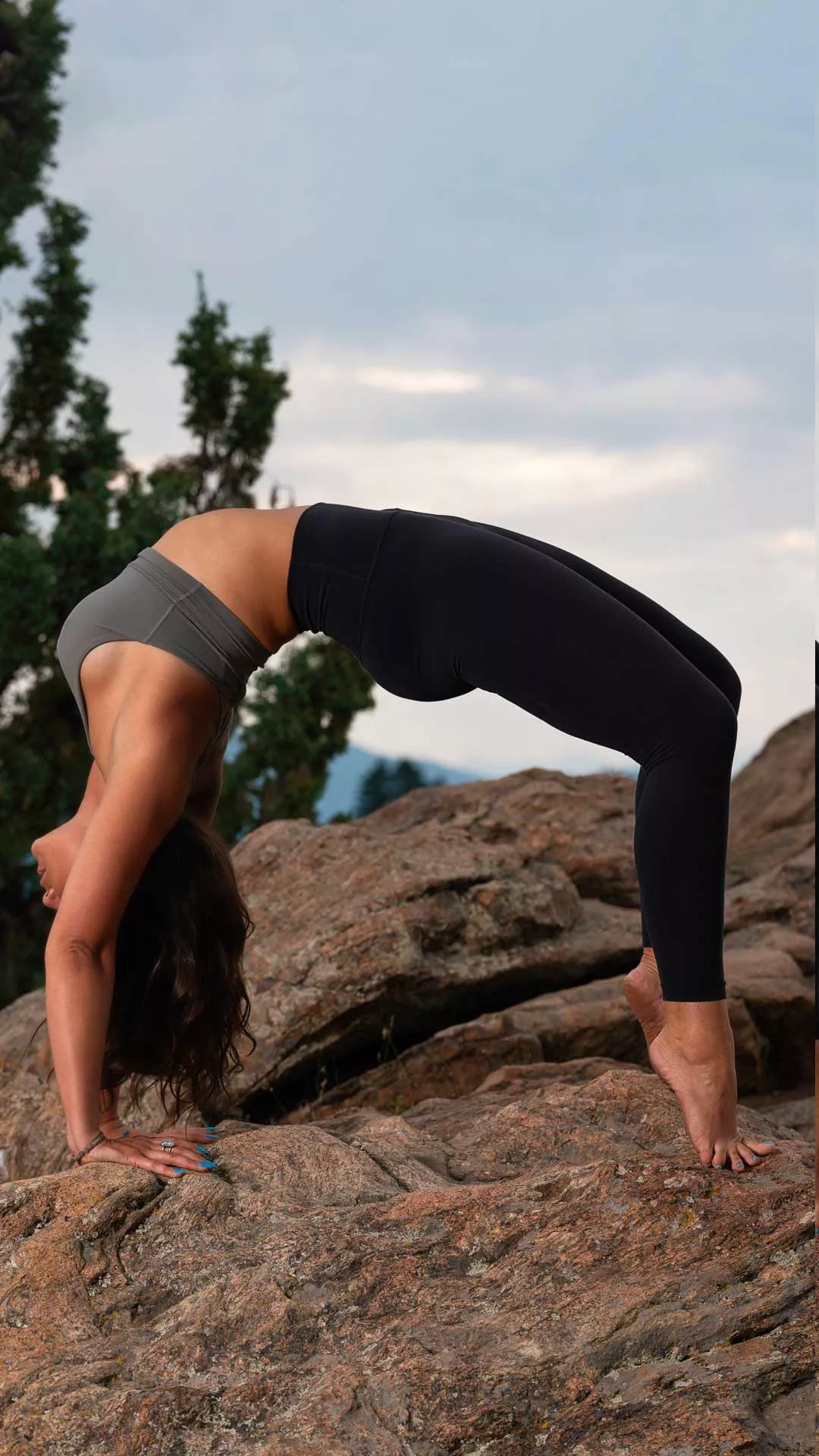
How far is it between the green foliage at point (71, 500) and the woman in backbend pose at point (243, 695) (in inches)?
363

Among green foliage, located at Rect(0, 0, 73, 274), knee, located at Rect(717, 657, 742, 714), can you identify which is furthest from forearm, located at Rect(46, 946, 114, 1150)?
→ green foliage, located at Rect(0, 0, 73, 274)

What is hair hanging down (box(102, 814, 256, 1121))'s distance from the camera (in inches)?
137

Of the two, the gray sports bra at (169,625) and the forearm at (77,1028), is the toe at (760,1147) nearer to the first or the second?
the forearm at (77,1028)

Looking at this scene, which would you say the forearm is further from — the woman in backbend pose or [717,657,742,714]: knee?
[717,657,742,714]: knee

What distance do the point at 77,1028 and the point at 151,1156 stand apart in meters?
0.38

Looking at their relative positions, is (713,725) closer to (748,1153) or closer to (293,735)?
(748,1153)

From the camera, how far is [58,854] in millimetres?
3693

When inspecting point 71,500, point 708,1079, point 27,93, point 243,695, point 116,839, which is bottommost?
point 708,1079

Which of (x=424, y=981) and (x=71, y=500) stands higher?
(x=71, y=500)

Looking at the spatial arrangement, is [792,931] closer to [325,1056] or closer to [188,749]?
[325,1056]

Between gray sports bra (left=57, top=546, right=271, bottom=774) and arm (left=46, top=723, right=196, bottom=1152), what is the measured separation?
0.71ft

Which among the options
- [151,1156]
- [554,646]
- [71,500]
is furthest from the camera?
[71,500]

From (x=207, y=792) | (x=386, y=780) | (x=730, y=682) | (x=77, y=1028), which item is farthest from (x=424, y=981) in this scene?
(x=386, y=780)

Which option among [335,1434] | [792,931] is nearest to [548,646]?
[335,1434]
